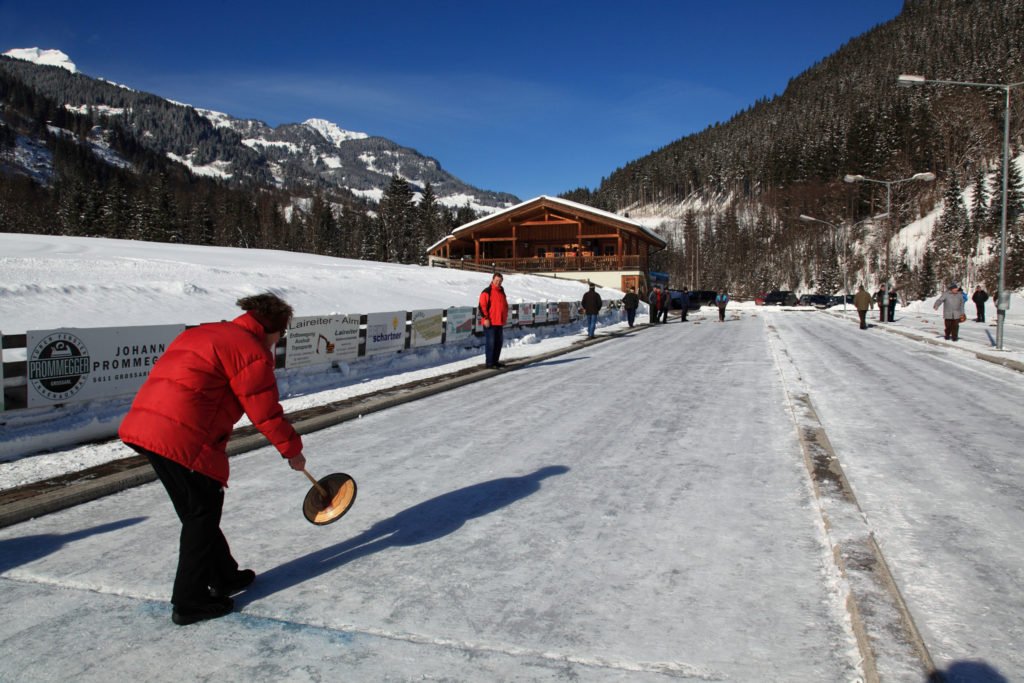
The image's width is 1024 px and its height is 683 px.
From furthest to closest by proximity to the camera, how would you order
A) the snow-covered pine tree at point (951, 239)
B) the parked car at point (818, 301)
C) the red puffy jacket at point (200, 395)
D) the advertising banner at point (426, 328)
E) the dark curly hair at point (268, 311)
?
the parked car at point (818, 301) < the snow-covered pine tree at point (951, 239) < the advertising banner at point (426, 328) < the dark curly hair at point (268, 311) < the red puffy jacket at point (200, 395)

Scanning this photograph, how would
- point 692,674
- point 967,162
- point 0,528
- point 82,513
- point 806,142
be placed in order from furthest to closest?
point 806,142 < point 967,162 < point 82,513 < point 0,528 < point 692,674

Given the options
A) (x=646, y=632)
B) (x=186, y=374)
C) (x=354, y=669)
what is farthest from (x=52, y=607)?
(x=646, y=632)

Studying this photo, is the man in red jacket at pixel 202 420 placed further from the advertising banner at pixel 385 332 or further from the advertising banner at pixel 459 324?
the advertising banner at pixel 459 324

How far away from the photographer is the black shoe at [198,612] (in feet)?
10.3

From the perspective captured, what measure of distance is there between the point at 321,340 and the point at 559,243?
43978mm

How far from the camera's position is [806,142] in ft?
439

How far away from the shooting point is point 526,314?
21875 millimetres

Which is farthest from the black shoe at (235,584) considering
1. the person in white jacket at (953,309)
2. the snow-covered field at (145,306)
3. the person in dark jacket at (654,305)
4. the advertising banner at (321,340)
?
the person in dark jacket at (654,305)

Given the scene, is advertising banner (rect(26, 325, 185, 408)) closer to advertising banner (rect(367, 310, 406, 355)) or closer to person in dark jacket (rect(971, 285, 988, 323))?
advertising banner (rect(367, 310, 406, 355))

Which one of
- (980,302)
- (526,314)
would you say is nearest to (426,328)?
(526,314)

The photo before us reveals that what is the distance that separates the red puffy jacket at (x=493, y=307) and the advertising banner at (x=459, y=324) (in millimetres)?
3189

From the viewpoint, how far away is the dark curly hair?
10.6 feet

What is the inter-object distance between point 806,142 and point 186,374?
15099 centimetres

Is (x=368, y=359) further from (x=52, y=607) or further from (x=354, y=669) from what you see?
(x=354, y=669)
